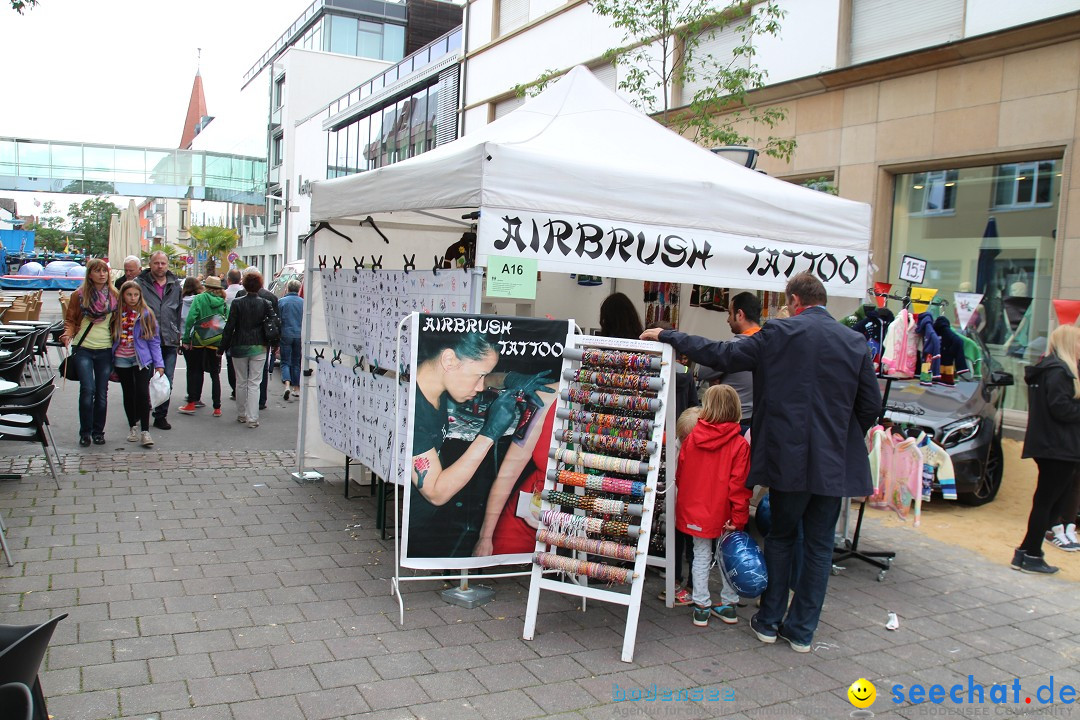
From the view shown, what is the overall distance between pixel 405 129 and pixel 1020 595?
27.1 meters

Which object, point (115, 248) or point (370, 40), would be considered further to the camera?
point (370, 40)

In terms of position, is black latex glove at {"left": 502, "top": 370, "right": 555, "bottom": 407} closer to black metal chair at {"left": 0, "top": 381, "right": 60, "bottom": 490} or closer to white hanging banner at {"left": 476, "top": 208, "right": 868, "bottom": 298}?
white hanging banner at {"left": 476, "top": 208, "right": 868, "bottom": 298}

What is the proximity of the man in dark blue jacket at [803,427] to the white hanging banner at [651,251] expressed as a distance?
0.77 metres

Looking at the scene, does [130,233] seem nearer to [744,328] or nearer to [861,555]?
[744,328]

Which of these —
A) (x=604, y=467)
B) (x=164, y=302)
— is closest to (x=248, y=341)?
(x=164, y=302)

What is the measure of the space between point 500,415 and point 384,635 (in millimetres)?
1310

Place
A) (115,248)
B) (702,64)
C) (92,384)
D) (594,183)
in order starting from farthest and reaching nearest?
(115,248), (702,64), (92,384), (594,183)

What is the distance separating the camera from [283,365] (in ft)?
38.9

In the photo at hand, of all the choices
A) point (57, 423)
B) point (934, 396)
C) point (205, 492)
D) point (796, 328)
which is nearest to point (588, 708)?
point (796, 328)

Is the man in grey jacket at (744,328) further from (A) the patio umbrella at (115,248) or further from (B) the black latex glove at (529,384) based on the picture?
(A) the patio umbrella at (115,248)

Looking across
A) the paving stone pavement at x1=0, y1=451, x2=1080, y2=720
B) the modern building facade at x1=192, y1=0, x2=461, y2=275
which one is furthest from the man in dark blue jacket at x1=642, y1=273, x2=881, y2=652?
the modern building facade at x1=192, y1=0, x2=461, y2=275

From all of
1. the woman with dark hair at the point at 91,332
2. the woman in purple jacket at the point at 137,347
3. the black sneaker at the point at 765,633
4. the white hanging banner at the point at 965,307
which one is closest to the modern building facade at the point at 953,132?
the white hanging banner at the point at 965,307

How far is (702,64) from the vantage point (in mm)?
11531

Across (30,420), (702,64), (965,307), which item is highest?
(702,64)
